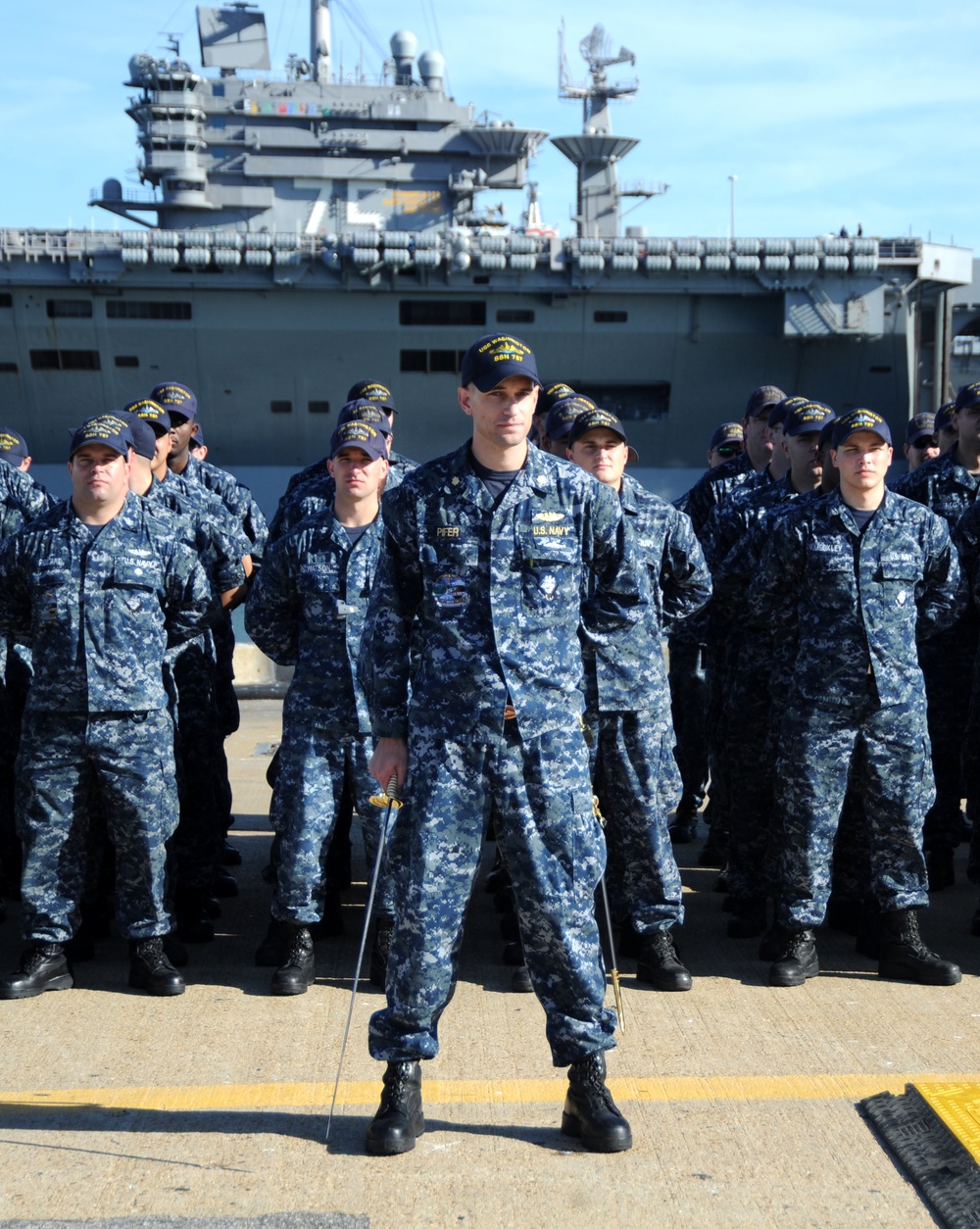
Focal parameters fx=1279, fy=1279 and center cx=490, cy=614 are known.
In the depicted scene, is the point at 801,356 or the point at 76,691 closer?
the point at 76,691

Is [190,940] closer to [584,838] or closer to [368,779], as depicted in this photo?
[368,779]

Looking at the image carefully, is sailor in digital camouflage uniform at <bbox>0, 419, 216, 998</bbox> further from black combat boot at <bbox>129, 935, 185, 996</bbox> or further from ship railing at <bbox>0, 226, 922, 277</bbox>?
ship railing at <bbox>0, 226, 922, 277</bbox>

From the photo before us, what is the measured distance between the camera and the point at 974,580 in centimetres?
525

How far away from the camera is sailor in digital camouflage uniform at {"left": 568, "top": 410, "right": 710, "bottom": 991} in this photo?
14.6 ft

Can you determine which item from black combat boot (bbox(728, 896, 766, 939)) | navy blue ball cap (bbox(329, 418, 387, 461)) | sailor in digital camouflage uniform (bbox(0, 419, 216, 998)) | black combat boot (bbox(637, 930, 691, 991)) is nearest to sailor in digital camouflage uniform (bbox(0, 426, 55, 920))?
sailor in digital camouflage uniform (bbox(0, 419, 216, 998))

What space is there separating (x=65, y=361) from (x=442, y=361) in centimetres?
818

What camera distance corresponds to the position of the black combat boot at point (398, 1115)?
3086 millimetres

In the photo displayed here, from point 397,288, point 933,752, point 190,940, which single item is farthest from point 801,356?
point 190,940

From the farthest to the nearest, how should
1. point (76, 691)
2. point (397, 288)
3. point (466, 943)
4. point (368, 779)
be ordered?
point (397, 288) < point (466, 943) < point (368, 779) < point (76, 691)

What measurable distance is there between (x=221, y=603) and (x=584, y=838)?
241cm

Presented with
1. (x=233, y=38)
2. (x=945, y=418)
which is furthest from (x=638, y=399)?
(x=945, y=418)

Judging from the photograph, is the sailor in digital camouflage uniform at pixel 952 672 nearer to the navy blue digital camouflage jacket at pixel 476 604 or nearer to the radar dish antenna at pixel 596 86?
the navy blue digital camouflage jacket at pixel 476 604

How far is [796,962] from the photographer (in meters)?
4.44

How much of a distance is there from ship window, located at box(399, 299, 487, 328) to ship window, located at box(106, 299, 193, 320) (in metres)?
4.62
